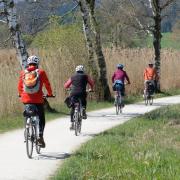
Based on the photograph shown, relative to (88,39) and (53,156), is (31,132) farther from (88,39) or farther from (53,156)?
(88,39)

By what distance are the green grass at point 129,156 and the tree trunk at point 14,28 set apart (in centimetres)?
573

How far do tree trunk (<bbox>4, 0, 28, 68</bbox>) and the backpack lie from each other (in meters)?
8.53

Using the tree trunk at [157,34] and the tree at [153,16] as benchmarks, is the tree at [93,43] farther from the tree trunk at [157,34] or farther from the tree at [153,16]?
the tree trunk at [157,34]

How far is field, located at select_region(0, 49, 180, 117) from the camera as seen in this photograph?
18891 millimetres

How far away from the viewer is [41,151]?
1190cm

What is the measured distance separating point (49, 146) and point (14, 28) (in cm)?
764

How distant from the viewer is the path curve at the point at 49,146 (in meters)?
9.76

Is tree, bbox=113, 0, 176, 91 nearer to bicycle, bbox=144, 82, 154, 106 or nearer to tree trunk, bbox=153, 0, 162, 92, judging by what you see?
tree trunk, bbox=153, 0, 162, 92

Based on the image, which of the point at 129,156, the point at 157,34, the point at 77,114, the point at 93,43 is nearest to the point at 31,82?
the point at 129,156

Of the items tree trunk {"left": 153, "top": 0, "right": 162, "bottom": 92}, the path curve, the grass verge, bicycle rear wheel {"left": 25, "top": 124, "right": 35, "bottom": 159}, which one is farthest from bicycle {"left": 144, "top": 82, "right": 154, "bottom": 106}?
bicycle rear wheel {"left": 25, "top": 124, "right": 35, "bottom": 159}

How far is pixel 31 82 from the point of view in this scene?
35.8 ft

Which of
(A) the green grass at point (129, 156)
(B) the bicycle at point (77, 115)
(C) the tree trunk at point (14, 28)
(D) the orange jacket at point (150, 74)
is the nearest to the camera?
(A) the green grass at point (129, 156)

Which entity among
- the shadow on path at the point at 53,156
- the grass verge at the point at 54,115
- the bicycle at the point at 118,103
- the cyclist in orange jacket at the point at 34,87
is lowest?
the shadow on path at the point at 53,156

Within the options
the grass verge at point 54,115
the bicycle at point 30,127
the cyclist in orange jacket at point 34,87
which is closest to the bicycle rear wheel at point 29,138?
the bicycle at point 30,127
